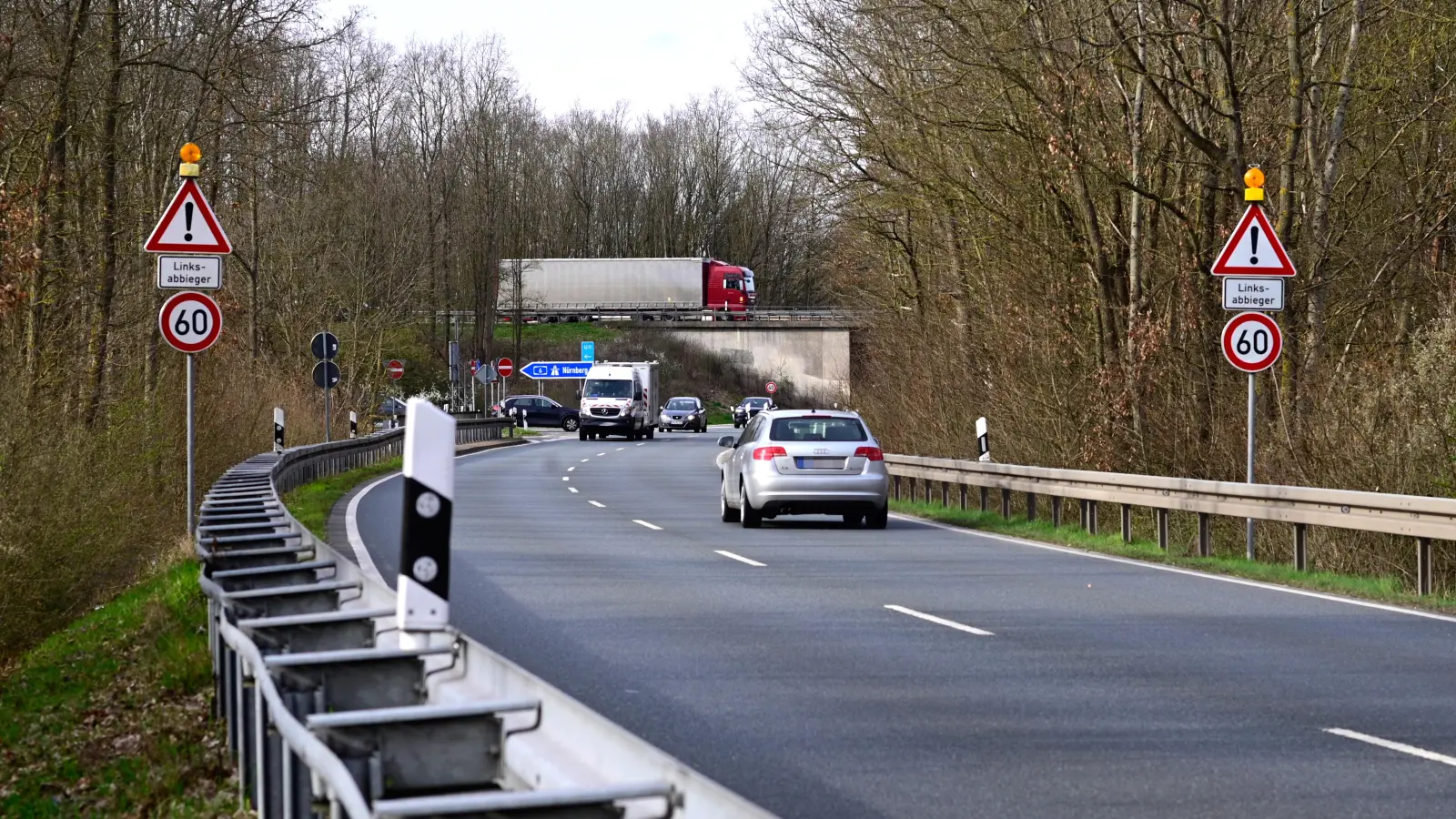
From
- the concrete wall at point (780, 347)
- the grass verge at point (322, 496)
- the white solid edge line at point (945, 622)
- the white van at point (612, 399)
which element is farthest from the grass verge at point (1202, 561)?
the concrete wall at point (780, 347)

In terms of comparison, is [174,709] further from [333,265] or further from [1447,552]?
[333,265]

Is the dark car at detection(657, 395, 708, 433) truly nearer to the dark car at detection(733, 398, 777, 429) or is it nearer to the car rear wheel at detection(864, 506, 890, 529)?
the dark car at detection(733, 398, 777, 429)

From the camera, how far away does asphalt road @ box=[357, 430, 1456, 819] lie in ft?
23.1

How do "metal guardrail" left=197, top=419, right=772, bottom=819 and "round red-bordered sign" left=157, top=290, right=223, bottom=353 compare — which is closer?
"metal guardrail" left=197, top=419, right=772, bottom=819

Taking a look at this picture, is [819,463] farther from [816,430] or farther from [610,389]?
[610,389]

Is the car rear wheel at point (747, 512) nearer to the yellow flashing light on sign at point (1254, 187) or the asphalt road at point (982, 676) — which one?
the asphalt road at point (982, 676)

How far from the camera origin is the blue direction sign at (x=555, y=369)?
76.8 m

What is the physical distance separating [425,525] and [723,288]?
316 feet

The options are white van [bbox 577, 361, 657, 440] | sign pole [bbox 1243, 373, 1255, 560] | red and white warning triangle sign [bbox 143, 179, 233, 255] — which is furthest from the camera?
white van [bbox 577, 361, 657, 440]

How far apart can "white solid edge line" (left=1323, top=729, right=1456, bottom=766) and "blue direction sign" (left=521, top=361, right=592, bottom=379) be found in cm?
6877

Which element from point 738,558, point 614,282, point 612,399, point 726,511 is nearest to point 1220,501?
point 738,558

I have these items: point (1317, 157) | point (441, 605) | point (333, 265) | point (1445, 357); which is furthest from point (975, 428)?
point (333, 265)

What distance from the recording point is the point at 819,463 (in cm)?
2172

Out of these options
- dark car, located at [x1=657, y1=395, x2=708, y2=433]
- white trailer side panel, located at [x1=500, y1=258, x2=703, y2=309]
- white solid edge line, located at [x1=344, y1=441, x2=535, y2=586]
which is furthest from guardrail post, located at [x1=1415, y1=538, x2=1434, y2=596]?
white trailer side panel, located at [x1=500, y1=258, x2=703, y2=309]
